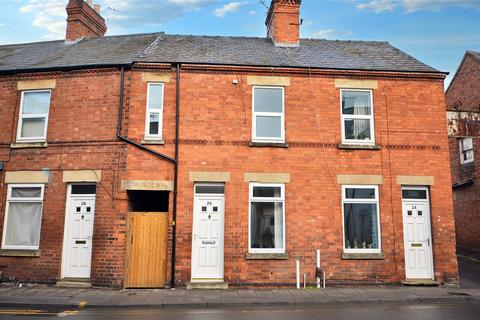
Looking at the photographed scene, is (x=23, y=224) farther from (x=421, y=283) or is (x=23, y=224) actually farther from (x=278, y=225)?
(x=421, y=283)

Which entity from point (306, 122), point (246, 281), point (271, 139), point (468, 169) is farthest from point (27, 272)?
point (468, 169)

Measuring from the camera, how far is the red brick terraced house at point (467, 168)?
15109 mm

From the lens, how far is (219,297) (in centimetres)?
923

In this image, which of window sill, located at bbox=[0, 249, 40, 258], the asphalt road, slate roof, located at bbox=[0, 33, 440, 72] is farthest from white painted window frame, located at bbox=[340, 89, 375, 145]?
window sill, located at bbox=[0, 249, 40, 258]

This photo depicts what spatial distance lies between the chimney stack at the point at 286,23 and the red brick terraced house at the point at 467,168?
21.9ft

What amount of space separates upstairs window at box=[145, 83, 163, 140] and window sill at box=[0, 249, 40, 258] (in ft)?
15.1

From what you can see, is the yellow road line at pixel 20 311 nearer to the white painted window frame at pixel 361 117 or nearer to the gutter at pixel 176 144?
the gutter at pixel 176 144

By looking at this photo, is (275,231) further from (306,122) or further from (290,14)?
(290,14)

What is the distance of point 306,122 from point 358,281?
4873mm

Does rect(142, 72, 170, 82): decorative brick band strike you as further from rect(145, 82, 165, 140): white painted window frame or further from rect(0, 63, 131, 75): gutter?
rect(0, 63, 131, 75): gutter

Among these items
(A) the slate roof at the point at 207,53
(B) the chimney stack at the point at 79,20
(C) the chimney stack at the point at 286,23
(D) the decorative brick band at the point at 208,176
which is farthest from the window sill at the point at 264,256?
(B) the chimney stack at the point at 79,20

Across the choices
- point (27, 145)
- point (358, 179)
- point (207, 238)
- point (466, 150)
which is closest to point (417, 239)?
point (358, 179)

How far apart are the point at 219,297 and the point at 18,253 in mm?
6119

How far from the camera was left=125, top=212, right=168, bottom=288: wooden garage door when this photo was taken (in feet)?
34.2
